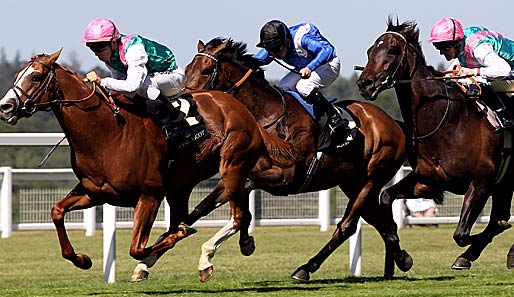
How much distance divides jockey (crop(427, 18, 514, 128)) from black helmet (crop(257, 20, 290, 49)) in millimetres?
1142

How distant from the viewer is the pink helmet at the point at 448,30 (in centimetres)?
998

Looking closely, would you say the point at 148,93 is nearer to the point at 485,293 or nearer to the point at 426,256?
the point at 485,293

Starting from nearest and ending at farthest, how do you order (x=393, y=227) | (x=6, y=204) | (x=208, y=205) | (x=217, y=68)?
(x=208, y=205) → (x=217, y=68) → (x=393, y=227) → (x=6, y=204)

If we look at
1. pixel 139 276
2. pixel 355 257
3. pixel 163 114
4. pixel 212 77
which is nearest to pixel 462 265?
pixel 355 257

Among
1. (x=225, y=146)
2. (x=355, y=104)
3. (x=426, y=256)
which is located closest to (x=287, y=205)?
(x=426, y=256)

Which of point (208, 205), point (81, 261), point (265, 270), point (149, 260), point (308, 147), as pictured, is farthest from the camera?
point (265, 270)

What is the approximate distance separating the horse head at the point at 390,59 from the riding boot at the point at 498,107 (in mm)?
611

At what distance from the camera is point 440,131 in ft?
33.1

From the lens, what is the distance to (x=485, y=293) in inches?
324

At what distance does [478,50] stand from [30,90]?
369 centimetres

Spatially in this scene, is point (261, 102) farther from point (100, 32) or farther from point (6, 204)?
point (6, 204)

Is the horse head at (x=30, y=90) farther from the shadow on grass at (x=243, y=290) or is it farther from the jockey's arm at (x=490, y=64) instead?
the jockey's arm at (x=490, y=64)

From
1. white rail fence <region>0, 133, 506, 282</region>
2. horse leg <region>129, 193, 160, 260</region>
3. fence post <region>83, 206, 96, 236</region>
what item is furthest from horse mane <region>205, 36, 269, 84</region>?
fence post <region>83, 206, 96, 236</region>

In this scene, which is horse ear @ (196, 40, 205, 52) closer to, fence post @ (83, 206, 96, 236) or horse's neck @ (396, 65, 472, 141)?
horse's neck @ (396, 65, 472, 141)
